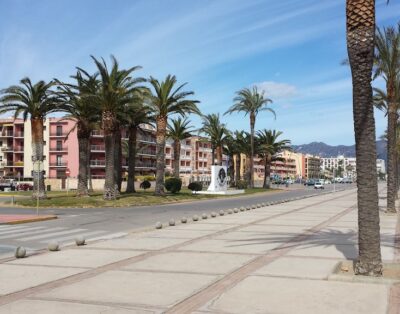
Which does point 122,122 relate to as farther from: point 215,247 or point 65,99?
point 215,247

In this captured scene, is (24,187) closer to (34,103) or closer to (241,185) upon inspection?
(241,185)

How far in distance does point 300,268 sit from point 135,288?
3.49 m

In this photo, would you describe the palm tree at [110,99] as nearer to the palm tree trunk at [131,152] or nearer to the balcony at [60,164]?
the palm tree trunk at [131,152]

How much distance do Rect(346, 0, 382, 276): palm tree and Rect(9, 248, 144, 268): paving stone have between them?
5.21 metres

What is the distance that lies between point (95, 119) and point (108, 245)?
2766 centimetres

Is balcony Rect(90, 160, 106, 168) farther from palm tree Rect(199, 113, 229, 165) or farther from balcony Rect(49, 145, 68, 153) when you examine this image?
palm tree Rect(199, 113, 229, 165)

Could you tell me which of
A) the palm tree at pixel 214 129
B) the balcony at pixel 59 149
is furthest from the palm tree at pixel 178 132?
the balcony at pixel 59 149

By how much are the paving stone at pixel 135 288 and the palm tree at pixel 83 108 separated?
2756 centimetres

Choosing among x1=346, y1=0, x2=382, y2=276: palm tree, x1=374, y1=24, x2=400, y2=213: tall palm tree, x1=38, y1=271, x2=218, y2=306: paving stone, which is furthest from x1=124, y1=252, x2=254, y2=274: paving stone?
x1=374, y1=24, x2=400, y2=213: tall palm tree

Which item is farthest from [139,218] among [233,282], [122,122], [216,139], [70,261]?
[216,139]

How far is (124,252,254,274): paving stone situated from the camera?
10.1 metres

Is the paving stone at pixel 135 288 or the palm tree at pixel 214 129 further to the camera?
the palm tree at pixel 214 129

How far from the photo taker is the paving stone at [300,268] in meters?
9.48

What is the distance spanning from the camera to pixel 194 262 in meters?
11.0
